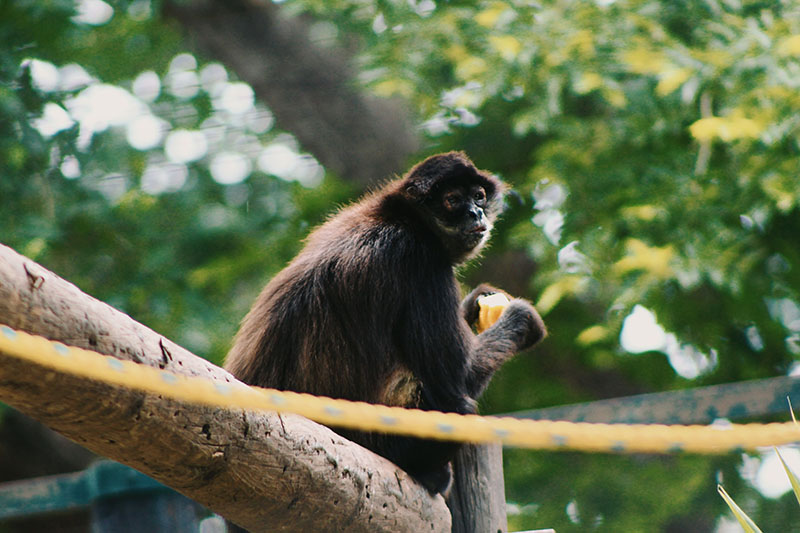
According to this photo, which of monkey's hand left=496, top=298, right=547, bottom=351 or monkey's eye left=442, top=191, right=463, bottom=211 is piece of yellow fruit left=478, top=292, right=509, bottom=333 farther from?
monkey's eye left=442, top=191, right=463, bottom=211

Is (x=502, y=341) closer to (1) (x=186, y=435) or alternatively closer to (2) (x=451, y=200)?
(2) (x=451, y=200)

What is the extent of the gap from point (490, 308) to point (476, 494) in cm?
115

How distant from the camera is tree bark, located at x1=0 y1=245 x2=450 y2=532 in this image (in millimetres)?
1788

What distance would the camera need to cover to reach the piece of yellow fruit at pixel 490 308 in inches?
178

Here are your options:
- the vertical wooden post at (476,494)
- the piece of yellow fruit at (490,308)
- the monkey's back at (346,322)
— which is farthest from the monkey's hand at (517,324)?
the vertical wooden post at (476,494)

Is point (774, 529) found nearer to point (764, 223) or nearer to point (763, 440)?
point (764, 223)

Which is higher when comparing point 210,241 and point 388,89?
point 388,89

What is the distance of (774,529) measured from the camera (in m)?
7.48

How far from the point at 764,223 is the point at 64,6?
19.2 feet

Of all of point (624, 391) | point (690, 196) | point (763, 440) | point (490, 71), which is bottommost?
point (624, 391)

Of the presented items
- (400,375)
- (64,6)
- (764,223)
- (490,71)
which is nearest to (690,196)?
(764,223)

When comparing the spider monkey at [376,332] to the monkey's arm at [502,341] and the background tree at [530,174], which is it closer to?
the monkey's arm at [502,341]

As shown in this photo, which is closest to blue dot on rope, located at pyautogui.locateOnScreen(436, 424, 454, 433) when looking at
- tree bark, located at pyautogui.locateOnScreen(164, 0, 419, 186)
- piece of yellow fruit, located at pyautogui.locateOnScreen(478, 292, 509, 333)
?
piece of yellow fruit, located at pyautogui.locateOnScreen(478, 292, 509, 333)

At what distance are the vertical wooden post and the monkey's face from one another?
1252 millimetres
